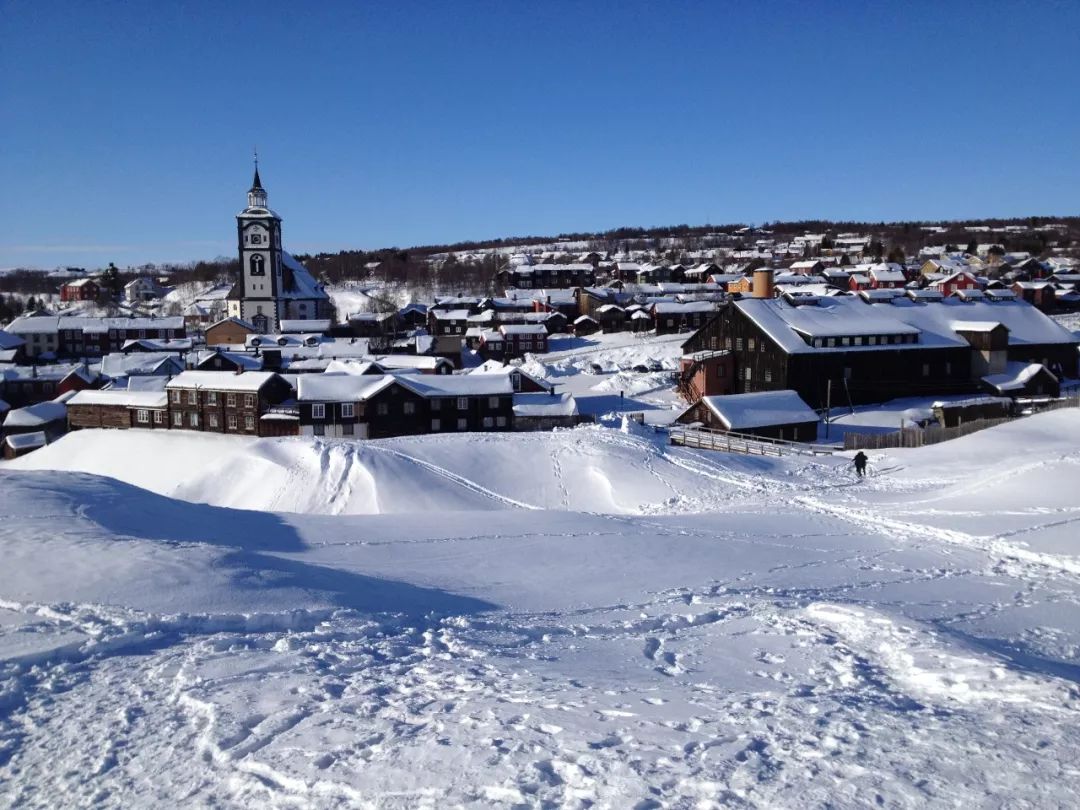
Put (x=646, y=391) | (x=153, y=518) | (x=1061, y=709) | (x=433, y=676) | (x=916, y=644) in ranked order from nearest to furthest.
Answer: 1. (x=1061, y=709)
2. (x=433, y=676)
3. (x=916, y=644)
4. (x=153, y=518)
5. (x=646, y=391)

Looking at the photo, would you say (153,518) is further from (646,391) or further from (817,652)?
(646,391)

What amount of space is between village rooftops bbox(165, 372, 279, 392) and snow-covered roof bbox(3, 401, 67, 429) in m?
9.66

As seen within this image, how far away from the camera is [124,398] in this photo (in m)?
41.9

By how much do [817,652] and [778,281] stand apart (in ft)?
287

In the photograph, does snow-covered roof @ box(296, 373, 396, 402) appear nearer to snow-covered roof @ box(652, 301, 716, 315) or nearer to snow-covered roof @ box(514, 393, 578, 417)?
snow-covered roof @ box(514, 393, 578, 417)

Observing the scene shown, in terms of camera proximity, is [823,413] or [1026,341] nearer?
[823,413]

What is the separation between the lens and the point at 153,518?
14.8 m

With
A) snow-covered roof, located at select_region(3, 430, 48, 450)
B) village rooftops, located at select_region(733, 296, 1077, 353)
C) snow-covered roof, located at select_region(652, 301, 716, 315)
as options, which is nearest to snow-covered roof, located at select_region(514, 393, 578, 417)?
village rooftops, located at select_region(733, 296, 1077, 353)

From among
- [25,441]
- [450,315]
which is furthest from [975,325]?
[25,441]

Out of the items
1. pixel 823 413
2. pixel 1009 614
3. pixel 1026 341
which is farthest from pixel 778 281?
pixel 1009 614

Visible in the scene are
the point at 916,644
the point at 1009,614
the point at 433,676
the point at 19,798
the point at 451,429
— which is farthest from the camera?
the point at 451,429

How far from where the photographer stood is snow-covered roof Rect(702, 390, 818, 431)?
34344 mm

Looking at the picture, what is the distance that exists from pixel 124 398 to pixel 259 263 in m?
40.0

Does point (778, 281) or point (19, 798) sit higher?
point (778, 281)
